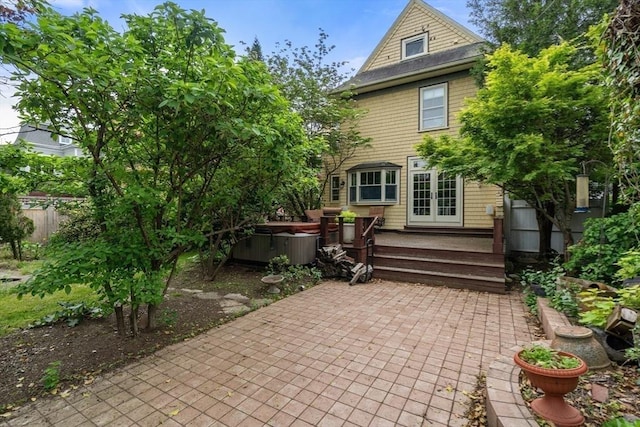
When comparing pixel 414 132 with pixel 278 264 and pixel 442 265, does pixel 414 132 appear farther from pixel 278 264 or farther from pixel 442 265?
pixel 278 264

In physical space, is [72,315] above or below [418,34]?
below

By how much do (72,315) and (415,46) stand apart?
1207cm

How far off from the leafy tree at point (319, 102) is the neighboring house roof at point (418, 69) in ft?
2.38

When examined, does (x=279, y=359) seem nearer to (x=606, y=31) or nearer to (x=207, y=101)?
(x=207, y=101)

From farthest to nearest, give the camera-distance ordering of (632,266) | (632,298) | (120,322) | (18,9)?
(120,322) < (632,266) < (18,9) < (632,298)

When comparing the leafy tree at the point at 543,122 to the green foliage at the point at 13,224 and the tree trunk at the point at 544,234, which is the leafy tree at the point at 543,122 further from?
the green foliage at the point at 13,224

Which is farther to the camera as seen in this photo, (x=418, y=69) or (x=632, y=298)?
(x=418, y=69)

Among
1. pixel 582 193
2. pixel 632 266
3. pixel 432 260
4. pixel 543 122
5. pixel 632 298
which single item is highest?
pixel 543 122

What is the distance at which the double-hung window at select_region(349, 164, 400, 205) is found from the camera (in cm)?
1077

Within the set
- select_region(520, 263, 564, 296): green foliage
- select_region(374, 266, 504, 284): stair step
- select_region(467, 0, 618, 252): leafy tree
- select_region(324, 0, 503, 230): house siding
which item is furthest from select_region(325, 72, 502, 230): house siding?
select_region(520, 263, 564, 296): green foliage

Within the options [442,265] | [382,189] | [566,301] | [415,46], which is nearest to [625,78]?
[566,301]

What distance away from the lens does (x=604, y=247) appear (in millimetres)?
4574

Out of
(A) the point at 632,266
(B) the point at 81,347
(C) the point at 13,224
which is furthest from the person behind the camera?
(C) the point at 13,224

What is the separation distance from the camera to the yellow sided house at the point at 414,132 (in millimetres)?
9492
